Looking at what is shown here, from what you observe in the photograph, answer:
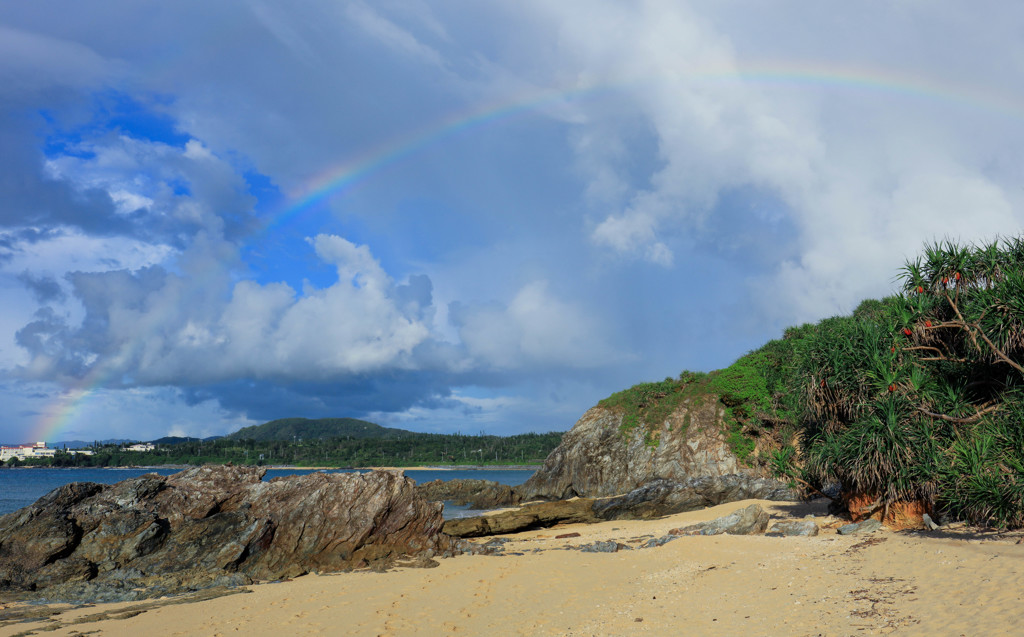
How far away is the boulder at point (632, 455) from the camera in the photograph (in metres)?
32.8

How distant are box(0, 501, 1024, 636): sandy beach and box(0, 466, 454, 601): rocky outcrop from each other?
1445 mm

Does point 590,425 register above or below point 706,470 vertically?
above

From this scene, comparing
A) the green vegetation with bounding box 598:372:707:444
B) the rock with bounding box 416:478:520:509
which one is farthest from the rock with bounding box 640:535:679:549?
the green vegetation with bounding box 598:372:707:444

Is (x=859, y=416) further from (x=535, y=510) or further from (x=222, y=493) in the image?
(x=222, y=493)

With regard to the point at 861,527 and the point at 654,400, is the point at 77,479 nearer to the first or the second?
the point at 654,400

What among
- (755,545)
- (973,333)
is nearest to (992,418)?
(973,333)

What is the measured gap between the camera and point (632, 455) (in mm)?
35875

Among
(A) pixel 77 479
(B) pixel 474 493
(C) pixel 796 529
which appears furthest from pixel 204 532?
(A) pixel 77 479

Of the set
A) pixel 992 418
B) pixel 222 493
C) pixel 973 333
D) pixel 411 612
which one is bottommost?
pixel 411 612

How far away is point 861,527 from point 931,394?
366cm

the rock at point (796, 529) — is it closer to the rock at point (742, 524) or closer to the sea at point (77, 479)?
the rock at point (742, 524)

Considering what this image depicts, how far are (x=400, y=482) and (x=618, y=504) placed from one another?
11.5m

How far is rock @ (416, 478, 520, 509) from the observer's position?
41.1 m

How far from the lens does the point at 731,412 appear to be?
109ft
